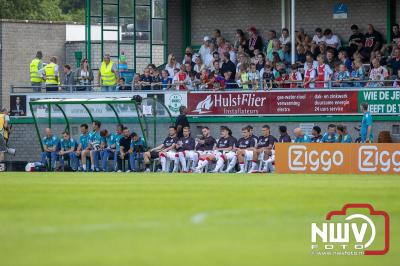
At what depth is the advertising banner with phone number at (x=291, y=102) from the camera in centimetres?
3077

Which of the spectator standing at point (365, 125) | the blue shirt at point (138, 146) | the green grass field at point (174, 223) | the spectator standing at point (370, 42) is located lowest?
the green grass field at point (174, 223)

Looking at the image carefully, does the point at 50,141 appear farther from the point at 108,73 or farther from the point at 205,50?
the point at 205,50

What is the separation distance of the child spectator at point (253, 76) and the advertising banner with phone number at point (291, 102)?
0.91ft

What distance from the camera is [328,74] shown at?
31.2 m

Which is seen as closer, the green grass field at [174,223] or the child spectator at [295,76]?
the green grass field at [174,223]

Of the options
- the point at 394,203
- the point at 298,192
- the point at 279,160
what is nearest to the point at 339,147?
the point at 279,160

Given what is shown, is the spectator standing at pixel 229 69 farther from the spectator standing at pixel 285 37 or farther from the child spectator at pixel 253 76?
the spectator standing at pixel 285 37

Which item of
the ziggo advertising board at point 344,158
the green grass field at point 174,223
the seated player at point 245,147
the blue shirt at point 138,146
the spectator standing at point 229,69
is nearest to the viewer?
the green grass field at point 174,223

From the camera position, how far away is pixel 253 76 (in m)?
32.2

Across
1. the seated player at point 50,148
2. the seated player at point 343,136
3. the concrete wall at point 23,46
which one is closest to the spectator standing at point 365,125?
the seated player at point 343,136

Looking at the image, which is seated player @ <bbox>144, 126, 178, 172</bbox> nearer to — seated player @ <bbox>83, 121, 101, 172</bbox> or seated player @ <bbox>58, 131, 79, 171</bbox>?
seated player @ <bbox>83, 121, 101, 172</bbox>

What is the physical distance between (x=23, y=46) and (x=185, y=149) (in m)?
19.7

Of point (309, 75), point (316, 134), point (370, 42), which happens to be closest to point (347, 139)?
point (316, 134)

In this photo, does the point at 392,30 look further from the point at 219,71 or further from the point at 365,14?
the point at 219,71
